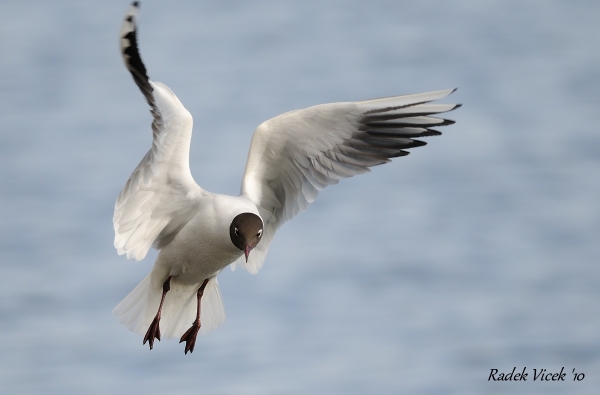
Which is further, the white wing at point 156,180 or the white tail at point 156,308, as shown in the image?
the white tail at point 156,308

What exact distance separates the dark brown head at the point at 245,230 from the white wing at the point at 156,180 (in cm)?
49

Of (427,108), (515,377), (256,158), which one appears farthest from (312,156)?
(515,377)

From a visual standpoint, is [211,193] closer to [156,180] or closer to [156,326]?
[156,180]

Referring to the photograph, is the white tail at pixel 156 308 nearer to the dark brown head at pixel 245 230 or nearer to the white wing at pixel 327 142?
the white wing at pixel 327 142

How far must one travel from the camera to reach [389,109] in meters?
7.86

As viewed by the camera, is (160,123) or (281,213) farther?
(281,213)

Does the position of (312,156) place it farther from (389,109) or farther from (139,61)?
(139,61)

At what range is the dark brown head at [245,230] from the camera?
7.38m

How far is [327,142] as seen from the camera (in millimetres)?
8078

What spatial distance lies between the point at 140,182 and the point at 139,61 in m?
0.83

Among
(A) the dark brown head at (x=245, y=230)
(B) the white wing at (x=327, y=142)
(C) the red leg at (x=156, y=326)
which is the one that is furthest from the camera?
(C) the red leg at (x=156, y=326)

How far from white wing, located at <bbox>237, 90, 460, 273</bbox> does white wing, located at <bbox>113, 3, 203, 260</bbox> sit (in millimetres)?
564

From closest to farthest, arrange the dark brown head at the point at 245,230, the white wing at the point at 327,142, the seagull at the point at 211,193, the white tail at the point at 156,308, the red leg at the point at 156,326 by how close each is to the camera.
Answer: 1. the dark brown head at the point at 245,230
2. the seagull at the point at 211,193
3. the white wing at the point at 327,142
4. the red leg at the point at 156,326
5. the white tail at the point at 156,308

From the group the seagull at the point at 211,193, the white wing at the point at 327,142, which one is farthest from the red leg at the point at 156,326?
the white wing at the point at 327,142
